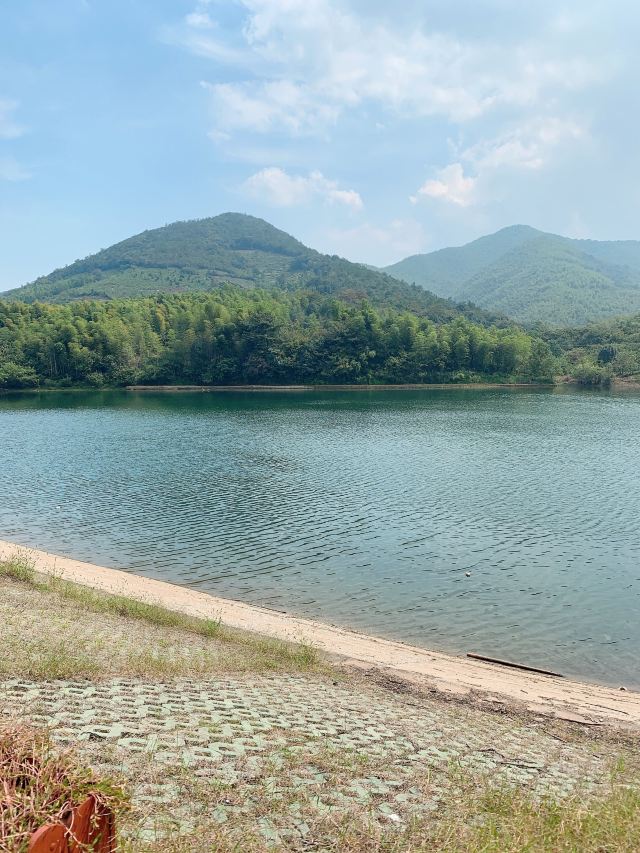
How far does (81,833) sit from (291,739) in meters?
4.58

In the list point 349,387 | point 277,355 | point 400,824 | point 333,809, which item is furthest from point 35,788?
point 277,355

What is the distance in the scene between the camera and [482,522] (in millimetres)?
27141

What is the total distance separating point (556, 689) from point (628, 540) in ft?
46.0

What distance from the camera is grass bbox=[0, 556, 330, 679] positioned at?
980 centimetres

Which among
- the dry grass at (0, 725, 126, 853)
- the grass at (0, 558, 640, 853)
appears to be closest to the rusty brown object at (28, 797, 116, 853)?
the dry grass at (0, 725, 126, 853)

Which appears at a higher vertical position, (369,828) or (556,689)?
(369,828)

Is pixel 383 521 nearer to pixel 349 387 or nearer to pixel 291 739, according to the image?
pixel 291 739

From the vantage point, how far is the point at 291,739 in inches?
295

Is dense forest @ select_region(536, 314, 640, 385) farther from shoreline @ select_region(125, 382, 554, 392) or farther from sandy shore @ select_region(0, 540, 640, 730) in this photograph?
sandy shore @ select_region(0, 540, 640, 730)

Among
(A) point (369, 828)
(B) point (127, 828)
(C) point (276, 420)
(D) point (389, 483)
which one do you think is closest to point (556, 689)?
(A) point (369, 828)

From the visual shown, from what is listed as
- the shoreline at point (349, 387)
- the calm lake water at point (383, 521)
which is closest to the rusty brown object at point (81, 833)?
the calm lake water at point (383, 521)

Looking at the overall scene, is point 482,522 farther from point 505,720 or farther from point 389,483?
point 505,720

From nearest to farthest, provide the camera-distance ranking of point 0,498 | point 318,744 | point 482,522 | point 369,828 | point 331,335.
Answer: point 369,828 < point 318,744 < point 482,522 < point 0,498 < point 331,335

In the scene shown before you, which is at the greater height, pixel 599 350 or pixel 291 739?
pixel 599 350
